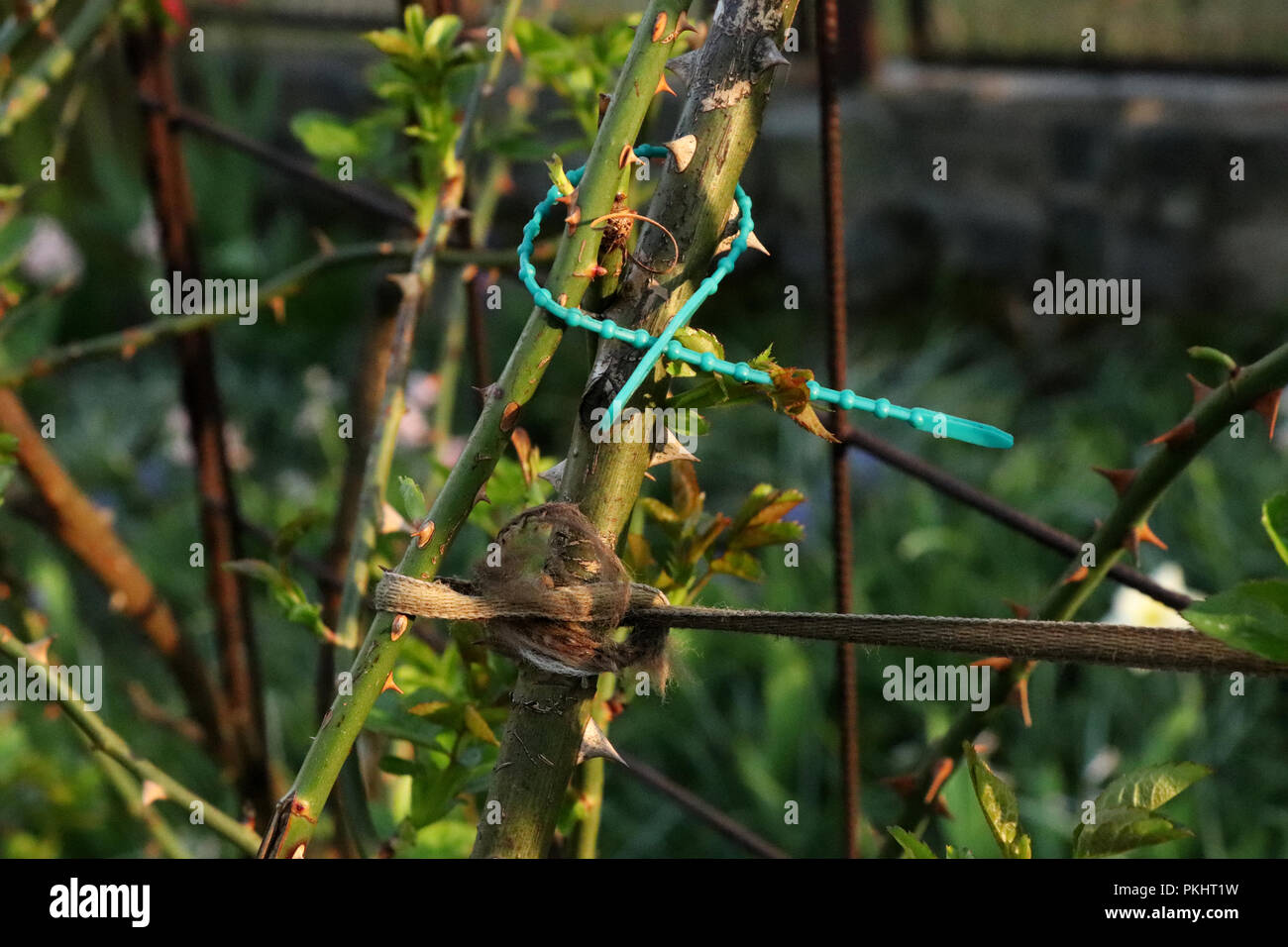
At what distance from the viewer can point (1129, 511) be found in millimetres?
633

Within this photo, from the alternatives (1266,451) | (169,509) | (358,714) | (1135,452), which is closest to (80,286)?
(169,509)

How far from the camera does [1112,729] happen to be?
181 centimetres

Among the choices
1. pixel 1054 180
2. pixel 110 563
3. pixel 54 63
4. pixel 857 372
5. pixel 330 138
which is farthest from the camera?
pixel 1054 180

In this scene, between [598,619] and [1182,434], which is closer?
[598,619]

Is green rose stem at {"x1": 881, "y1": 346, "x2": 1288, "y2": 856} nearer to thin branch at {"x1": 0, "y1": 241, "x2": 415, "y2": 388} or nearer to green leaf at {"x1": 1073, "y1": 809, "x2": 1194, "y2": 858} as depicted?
green leaf at {"x1": 1073, "y1": 809, "x2": 1194, "y2": 858}

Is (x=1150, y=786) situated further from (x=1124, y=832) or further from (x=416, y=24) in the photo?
(x=416, y=24)

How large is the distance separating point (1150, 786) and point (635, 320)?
28cm

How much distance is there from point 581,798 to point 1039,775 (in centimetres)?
115

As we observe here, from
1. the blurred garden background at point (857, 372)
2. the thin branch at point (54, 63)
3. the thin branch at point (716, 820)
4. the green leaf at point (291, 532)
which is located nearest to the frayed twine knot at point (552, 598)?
the green leaf at point (291, 532)

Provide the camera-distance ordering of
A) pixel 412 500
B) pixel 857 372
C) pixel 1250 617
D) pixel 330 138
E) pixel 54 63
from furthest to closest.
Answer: pixel 857 372, pixel 54 63, pixel 330 138, pixel 412 500, pixel 1250 617

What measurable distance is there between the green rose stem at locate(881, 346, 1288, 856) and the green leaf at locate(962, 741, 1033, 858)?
0.17 m

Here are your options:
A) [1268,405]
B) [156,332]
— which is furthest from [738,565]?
[156,332]

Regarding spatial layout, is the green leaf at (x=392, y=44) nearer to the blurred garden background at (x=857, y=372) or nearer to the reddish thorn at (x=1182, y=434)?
the reddish thorn at (x=1182, y=434)
